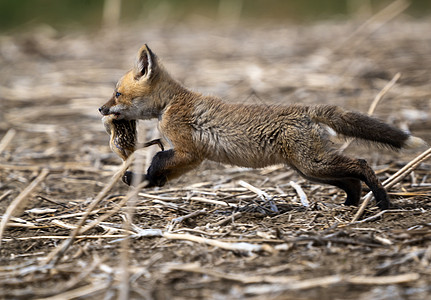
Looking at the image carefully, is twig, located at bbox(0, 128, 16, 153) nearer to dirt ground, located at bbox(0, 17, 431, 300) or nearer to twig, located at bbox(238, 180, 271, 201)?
dirt ground, located at bbox(0, 17, 431, 300)

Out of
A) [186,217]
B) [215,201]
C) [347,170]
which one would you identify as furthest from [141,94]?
[347,170]

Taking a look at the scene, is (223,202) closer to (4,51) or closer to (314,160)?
(314,160)

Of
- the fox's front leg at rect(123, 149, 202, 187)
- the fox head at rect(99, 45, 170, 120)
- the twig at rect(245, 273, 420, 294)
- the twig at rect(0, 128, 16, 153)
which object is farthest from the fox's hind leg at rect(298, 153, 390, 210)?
the twig at rect(0, 128, 16, 153)

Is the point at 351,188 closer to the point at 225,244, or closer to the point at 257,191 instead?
the point at 257,191

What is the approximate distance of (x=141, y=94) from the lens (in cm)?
575

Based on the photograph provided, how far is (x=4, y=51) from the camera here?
43.1ft

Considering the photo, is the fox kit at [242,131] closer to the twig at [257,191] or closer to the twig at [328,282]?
the twig at [257,191]

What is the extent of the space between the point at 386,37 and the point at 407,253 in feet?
32.8

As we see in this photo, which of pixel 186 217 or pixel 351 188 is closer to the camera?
pixel 186 217

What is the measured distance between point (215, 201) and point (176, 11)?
13755 mm

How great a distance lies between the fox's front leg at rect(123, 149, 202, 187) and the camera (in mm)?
5301

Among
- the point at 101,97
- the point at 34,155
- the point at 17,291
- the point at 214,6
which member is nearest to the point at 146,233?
the point at 17,291

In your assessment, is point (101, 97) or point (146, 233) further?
point (101, 97)

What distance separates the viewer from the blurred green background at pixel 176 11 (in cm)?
1712
